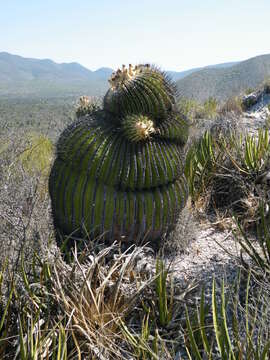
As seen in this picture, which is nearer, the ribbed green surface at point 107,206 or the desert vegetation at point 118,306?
the desert vegetation at point 118,306

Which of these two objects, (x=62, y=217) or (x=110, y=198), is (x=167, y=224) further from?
(x=62, y=217)

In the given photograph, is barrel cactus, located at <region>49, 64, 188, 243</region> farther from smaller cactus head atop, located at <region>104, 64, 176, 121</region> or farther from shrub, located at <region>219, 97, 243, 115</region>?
shrub, located at <region>219, 97, 243, 115</region>

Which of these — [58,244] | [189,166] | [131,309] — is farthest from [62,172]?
[189,166]

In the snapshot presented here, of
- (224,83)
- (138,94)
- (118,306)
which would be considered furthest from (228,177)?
(224,83)

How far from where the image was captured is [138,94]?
3.54 m

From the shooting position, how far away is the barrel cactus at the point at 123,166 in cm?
347

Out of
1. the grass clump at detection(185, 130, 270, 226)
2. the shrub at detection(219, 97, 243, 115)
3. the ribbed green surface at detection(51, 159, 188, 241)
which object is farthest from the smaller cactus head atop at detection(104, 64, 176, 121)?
the shrub at detection(219, 97, 243, 115)

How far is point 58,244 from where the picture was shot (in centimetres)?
384

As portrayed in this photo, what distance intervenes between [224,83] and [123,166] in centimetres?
3941

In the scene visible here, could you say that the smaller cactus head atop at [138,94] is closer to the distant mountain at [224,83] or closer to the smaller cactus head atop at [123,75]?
the smaller cactus head atop at [123,75]

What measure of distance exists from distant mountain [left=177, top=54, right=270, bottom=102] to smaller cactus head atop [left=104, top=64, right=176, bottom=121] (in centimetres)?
47

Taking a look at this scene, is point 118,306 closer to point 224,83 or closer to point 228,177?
point 228,177

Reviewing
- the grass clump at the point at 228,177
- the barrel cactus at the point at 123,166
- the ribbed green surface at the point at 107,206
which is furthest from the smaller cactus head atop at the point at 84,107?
the ribbed green surface at the point at 107,206

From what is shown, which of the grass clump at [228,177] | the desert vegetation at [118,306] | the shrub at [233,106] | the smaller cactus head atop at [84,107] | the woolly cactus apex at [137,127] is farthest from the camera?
the shrub at [233,106]
